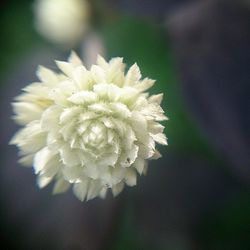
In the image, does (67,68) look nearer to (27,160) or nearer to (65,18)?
(27,160)

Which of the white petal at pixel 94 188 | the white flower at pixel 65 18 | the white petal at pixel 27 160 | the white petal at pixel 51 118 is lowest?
the white petal at pixel 94 188

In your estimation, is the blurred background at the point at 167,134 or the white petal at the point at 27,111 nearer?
the white petal at the point at 27,111

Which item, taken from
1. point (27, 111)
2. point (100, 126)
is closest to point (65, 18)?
point (27, 111)

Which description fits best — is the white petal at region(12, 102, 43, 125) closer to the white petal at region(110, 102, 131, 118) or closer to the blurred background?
the white petal at region(110, 102, 131, 118)

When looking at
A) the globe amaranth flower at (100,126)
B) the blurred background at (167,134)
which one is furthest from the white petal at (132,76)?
the blurred background at (167,134)

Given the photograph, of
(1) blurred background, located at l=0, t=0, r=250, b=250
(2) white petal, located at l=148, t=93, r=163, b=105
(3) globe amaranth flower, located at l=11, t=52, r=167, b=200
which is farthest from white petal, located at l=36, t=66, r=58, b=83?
(1) blurred background, located at l=0, t=0, r=250, b=250

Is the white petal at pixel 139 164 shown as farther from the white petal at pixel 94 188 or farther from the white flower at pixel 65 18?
the white flower at pixel 65 18

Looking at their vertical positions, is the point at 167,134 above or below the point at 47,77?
above
